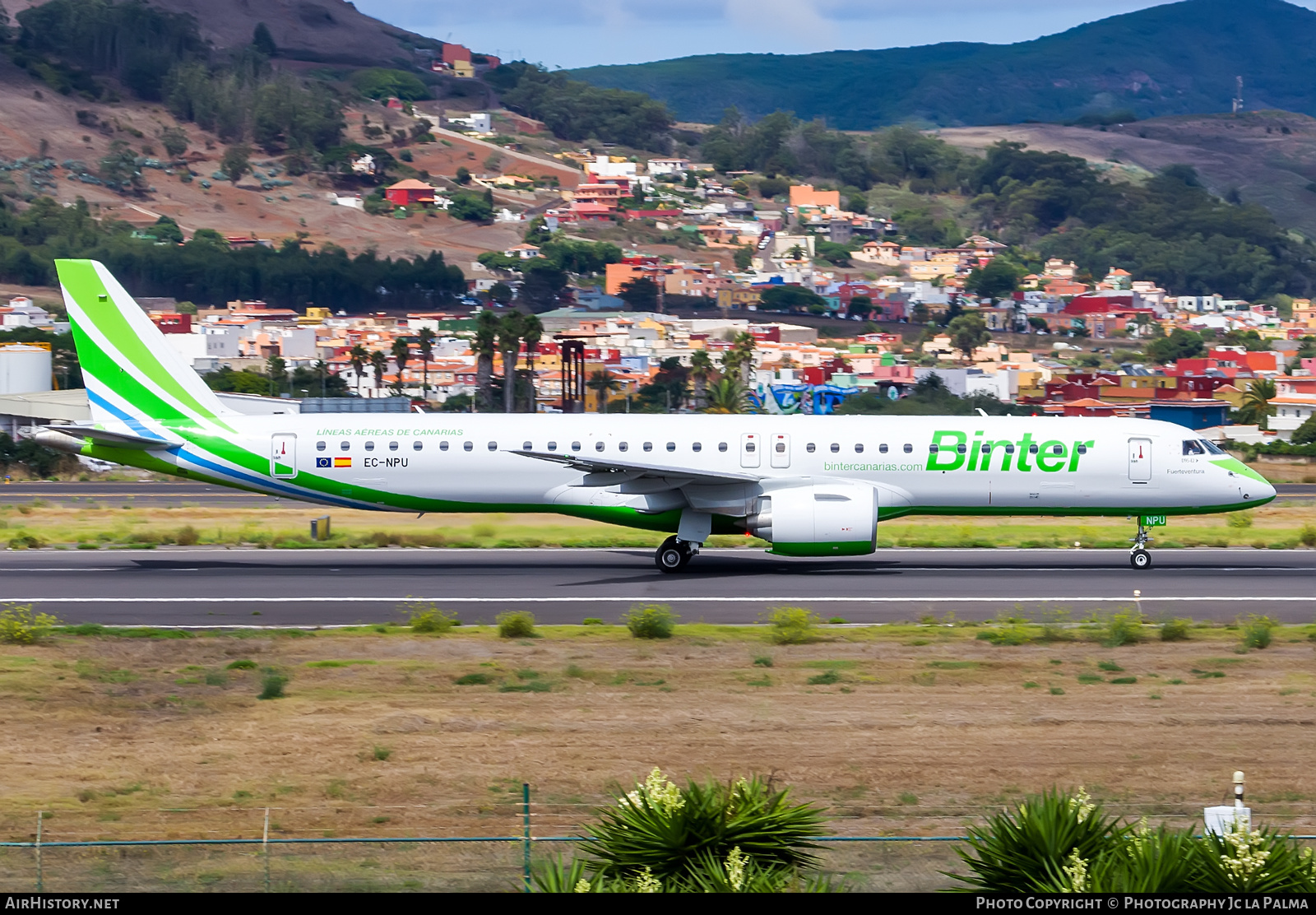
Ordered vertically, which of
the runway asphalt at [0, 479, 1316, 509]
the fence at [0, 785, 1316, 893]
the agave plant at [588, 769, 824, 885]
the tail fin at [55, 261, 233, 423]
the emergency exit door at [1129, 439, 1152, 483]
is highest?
the tail fin at [55, 261, 233, 423]

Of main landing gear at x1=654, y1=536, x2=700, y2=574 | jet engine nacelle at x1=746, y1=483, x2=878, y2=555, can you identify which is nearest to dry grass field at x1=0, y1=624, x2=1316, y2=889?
jet engine nacelle at x1=746, y1=483, x2=878, y2=555

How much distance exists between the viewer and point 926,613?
28266mm

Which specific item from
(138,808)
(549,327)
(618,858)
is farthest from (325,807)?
(549,327)

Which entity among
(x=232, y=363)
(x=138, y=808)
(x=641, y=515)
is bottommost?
(x=138, y=808)

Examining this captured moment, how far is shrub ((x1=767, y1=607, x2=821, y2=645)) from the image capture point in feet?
81.9

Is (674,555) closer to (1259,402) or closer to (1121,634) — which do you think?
(1121,634)

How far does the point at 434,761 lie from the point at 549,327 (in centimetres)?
17805

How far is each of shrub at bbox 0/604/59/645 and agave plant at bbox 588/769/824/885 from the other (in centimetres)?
1562

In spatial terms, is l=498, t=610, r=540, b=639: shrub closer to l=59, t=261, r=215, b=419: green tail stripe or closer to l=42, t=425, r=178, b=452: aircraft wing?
l=42, t=425, r=178, b=452: aircraft wing

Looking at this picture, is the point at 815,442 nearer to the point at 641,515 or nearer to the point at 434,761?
the point at 641,515

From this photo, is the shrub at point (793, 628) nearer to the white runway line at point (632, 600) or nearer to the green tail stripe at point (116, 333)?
the white runway line at point (632, 600)

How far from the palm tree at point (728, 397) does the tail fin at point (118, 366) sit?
61704 mm

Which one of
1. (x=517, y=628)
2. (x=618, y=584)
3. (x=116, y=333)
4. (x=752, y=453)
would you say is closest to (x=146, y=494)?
(x=116, y=333)

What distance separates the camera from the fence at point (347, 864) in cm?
1223
